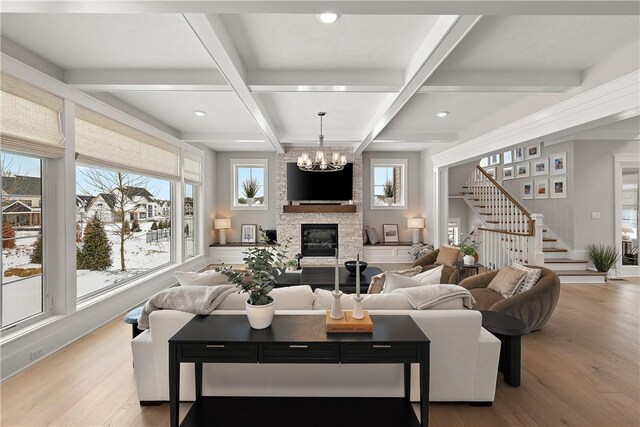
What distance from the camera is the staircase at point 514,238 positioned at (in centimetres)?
542

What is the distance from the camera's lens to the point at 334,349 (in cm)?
166

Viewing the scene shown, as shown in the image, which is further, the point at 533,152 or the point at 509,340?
the point at 533,152

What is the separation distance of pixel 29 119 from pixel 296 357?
318cm

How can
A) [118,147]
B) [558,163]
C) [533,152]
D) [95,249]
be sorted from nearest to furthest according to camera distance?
[95,249] → [118,147] → [558,163] → [533,152]

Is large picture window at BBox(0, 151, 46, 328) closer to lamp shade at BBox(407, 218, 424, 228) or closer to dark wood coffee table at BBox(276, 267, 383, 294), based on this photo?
dark wood coffee table at BBox(276, 267, 383, 294)

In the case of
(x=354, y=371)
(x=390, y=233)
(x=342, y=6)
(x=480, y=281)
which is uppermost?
(x=342, y=6)

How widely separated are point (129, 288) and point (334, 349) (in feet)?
12.5

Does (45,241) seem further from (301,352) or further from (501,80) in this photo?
(501,80)

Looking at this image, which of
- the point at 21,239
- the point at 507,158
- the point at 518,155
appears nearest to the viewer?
the point at 21,239

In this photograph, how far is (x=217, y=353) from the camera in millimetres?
1683

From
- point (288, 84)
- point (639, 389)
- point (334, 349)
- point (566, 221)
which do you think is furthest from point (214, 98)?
point (566, 221)

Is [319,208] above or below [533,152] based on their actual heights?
below

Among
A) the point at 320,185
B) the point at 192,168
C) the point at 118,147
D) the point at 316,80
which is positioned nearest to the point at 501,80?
the point at 316,80

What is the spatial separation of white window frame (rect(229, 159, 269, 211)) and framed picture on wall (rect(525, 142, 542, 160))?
6.04 m
